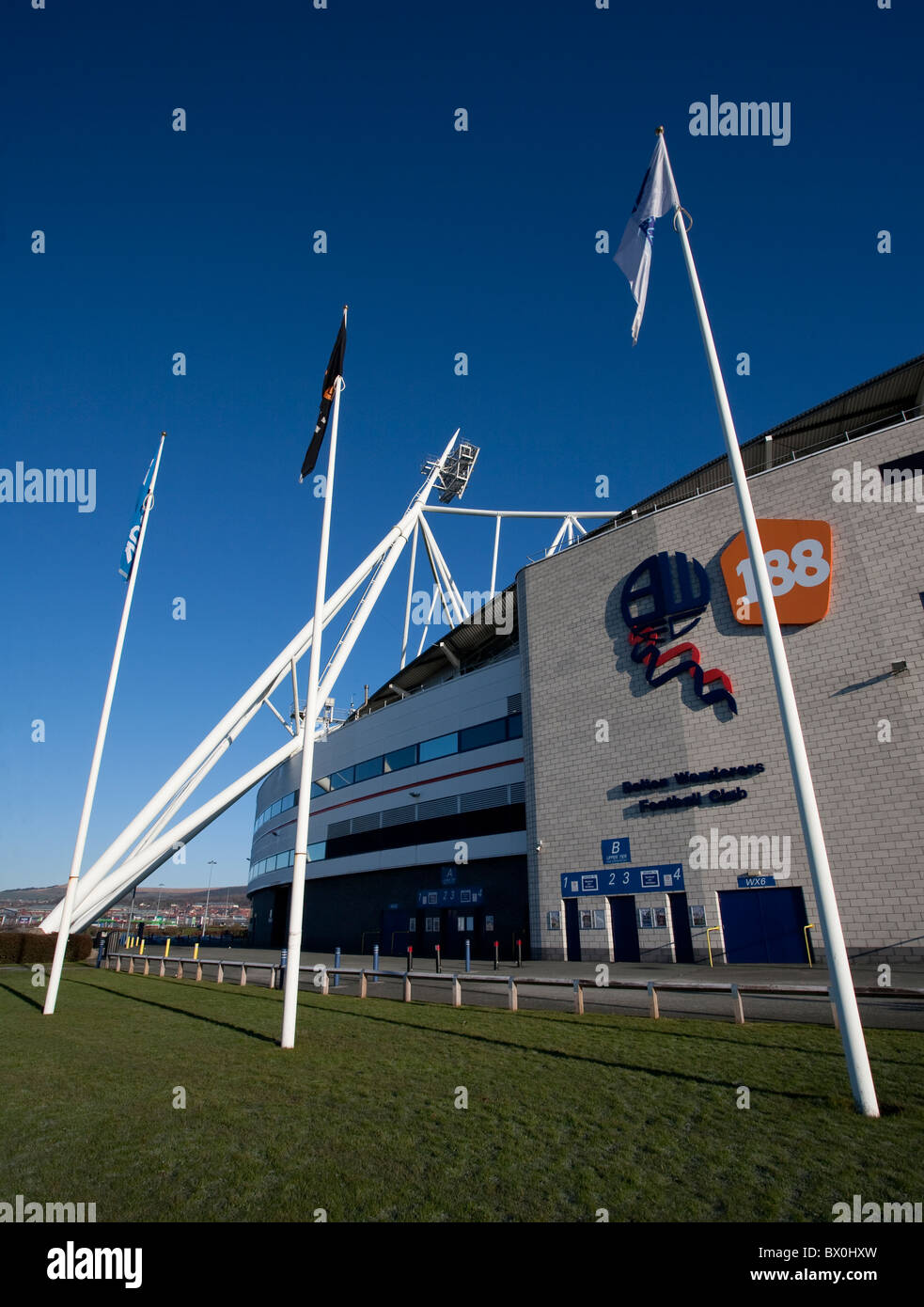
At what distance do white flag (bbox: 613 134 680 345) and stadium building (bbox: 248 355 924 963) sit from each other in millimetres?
16321

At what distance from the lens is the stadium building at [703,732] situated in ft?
71.9

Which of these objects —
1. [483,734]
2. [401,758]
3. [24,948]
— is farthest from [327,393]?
[24,948]

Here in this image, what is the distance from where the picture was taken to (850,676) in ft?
74.2

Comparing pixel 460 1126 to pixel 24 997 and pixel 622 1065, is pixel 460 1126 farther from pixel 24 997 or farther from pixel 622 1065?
pixel 24 997

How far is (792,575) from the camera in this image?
24.2m

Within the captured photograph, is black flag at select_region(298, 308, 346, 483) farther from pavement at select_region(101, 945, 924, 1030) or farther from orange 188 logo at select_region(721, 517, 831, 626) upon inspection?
orange 188 logo at select_region(721, 517, 831, 626)

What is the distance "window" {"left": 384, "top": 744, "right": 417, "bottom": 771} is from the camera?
39.4 metres

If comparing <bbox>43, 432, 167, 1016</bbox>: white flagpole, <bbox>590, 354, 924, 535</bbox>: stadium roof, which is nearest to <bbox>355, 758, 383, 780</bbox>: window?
<bbox>590, 354, 924, 535</bbox>: stadium roof

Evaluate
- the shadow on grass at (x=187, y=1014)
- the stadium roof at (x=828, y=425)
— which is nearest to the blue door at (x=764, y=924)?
the stadium roof at (x=828, y=425)

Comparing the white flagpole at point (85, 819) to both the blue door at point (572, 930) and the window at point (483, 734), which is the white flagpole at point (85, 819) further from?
the window at point (483, 734)

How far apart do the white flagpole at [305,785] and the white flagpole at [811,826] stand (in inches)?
261

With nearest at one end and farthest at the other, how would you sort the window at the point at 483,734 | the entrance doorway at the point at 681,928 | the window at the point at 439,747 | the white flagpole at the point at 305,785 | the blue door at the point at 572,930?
the white flagpole at the point at 305,785, the entrance doorway at the point at 681,928, the blue door at the point at 572,930, the window at the point at 483,734, the window at the point at 439,747

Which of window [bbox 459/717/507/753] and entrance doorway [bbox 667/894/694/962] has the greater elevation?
window [bbox 459/717/507/753]
